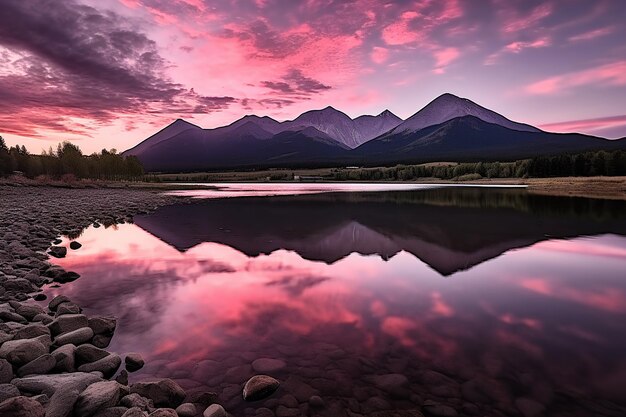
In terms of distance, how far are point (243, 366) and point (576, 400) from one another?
727 cm

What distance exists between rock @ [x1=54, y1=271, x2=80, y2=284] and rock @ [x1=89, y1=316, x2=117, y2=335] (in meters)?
6.32

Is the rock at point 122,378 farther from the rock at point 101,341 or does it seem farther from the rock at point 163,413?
the rock at point 163,413

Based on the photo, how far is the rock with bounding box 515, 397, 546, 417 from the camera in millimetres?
7410

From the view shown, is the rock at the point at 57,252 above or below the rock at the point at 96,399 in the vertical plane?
below

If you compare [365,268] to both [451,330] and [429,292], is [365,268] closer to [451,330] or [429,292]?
[429,292]

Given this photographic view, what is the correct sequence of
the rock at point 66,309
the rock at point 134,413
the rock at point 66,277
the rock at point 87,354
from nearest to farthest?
the rock at point 134,413 → the rock at point 87,354 → the rock at point 66,309 → the rock at point 66,277

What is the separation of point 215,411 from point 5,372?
4.11 m

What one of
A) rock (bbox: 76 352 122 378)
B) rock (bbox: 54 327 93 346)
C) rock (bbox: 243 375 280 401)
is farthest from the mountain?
rock (bbox: 76 352 122 378)

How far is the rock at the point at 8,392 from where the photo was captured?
6496 mm

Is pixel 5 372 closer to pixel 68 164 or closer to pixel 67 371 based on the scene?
pixel 67 371

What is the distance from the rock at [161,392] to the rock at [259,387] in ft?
4.20

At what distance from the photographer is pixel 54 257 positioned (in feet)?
66.5

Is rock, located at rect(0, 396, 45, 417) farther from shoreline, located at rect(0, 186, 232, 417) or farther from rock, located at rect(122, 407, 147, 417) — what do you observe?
rock, located at rect(122, 407, 147, 417)

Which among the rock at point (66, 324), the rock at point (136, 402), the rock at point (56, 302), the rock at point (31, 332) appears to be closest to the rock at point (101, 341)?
the rock at point (66, 324)
